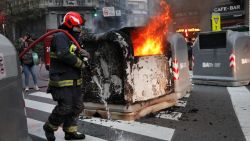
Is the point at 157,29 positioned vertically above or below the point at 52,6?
below

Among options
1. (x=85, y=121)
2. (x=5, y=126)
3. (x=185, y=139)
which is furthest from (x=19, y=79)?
(x=85, y=121)

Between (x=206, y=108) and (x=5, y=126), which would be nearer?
(x=5, y=126)

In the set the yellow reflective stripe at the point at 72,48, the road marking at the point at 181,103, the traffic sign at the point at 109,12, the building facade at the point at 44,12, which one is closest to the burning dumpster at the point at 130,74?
the road marking at the point at 181,103

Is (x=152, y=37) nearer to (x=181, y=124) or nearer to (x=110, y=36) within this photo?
(x=110, y=36)

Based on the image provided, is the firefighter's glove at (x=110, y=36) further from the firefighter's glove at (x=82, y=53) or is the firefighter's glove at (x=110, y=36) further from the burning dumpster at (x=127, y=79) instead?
the firefighter's glove at (x=82, y=53)

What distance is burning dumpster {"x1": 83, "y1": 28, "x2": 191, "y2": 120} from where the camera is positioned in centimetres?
673

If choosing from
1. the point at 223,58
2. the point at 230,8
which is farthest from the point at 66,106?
the point at 230,8

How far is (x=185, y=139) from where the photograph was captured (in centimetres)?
560

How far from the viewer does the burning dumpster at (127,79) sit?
673 cm

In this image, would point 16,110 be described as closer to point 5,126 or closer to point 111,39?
point 5,126

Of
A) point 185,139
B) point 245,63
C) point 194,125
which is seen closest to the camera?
point 185,139

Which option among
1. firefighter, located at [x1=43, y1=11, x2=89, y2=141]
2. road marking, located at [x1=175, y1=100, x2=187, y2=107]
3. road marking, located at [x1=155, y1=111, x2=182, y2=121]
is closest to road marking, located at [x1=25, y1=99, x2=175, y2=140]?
road marking, located at [x1=155, y1=111, x2=182, y2=121]

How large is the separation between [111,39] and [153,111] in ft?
5.34

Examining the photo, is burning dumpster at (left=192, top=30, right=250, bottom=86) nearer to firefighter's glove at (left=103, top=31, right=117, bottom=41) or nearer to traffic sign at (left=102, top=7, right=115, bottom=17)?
firefighter's glove at (left=103, top=31, right=117, bottom=41)
